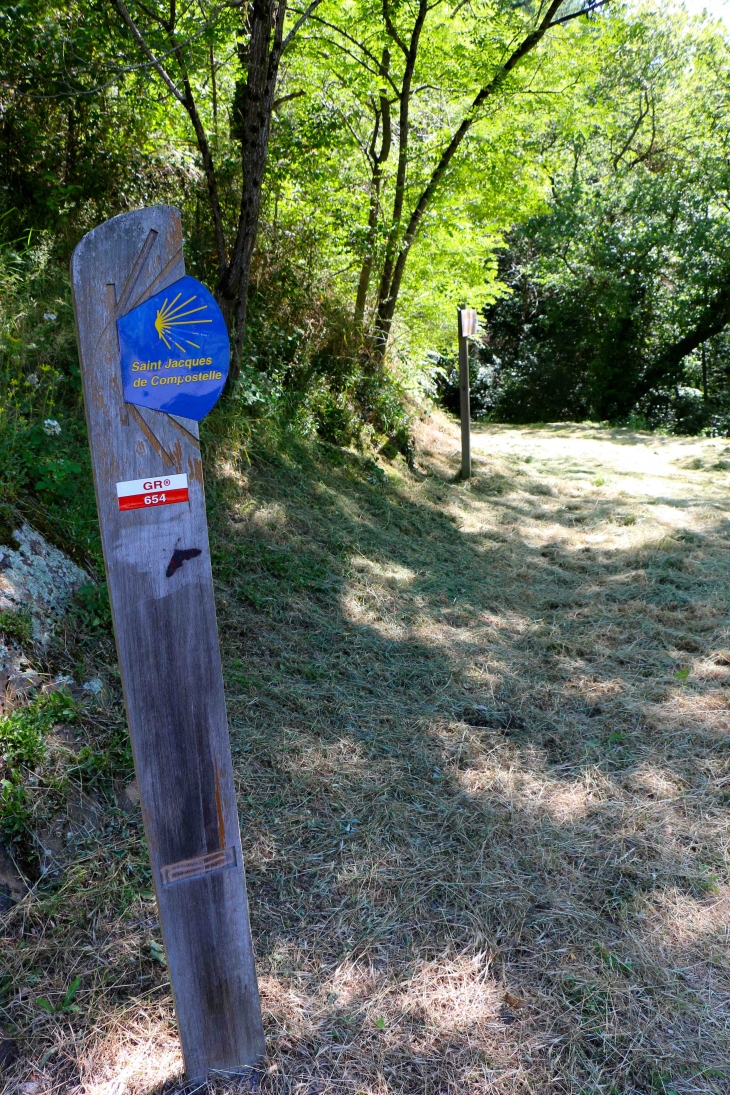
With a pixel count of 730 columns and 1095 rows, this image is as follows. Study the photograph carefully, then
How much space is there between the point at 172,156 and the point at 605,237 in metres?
14.3

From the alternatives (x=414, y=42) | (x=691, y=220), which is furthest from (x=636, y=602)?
(x=691, y=220)

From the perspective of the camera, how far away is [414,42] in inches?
299

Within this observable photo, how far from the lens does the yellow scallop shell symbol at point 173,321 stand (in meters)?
1.60

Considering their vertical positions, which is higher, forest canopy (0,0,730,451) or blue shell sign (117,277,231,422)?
forest canopy (0,0,730,451)

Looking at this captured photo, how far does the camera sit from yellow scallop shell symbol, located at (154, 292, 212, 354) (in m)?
1.60

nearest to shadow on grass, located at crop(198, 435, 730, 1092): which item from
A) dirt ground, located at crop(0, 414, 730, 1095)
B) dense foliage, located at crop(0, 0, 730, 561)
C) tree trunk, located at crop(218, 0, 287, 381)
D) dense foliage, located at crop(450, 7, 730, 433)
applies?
dirt ground, located at crop(0, 414, 730, 1095)

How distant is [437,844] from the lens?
286 cm

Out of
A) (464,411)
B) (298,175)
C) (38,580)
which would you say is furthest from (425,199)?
(38,580)

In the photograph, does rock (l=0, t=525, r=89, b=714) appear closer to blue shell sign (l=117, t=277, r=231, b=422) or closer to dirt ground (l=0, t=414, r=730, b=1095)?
dirt ground (l=0, t=414, r=730, b=1095)

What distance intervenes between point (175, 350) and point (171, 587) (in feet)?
1.76

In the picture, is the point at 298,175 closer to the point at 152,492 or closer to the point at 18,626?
the point at 18,626

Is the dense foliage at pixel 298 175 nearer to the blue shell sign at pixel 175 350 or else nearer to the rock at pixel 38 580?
the rock at pixel 38 580

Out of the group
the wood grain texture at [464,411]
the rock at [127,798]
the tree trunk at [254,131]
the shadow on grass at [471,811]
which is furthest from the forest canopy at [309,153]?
the rock at [127,798]

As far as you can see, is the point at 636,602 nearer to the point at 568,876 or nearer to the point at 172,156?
the point at 568,876
